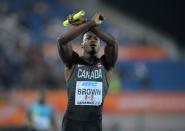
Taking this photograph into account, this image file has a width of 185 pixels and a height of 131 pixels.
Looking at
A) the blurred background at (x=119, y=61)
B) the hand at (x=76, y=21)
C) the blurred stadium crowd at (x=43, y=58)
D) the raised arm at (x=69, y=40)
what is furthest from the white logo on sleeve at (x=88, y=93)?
the blurred stadium crowd at (x=43, y=58)

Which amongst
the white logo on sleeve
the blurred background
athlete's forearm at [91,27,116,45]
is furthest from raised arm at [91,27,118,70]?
the blurred background

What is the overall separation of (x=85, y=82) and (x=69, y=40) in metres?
0.46

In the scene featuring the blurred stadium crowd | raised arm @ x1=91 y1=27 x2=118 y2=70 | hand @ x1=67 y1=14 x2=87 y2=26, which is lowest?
raised arm @ x1=91 y1=27 x2=118 y2=70

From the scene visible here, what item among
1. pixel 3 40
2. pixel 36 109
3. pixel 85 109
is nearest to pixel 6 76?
pixel 3 40

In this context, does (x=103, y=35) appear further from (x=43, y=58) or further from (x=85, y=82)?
(x=43, y=58)

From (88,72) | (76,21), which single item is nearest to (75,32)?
(76,21)

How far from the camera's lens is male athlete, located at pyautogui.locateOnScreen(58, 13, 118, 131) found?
6.74 metres

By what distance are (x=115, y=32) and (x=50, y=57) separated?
3.61 m

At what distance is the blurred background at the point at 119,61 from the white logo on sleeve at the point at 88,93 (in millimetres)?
7520

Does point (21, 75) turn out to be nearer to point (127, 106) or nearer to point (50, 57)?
point (50, 57)

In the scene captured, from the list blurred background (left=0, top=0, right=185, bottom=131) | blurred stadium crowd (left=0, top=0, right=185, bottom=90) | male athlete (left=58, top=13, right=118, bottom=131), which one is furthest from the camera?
blurred stadium crowd (left=0, top=0, right=185, bottom=90)

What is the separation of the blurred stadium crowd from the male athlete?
8.96 m

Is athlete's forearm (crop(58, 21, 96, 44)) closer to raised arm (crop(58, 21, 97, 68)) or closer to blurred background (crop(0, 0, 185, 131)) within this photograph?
raised arm (crop(58, 21, 97, 68))

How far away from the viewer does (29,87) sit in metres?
16.4
